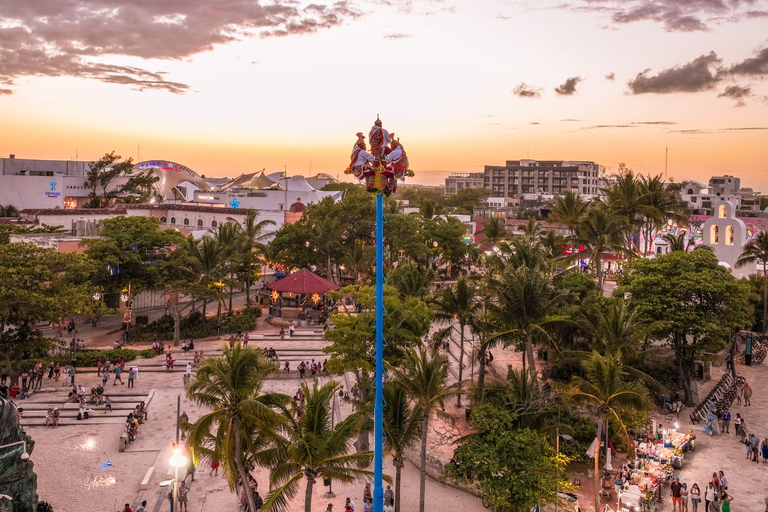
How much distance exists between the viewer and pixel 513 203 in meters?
138

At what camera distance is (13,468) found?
14.6 metres

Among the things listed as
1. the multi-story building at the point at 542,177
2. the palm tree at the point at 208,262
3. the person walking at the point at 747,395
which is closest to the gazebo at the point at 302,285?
A: the palm tree at the point at 208,262

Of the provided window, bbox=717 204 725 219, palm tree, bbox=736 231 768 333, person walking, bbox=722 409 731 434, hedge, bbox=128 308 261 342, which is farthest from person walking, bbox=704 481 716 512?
window, bbox=717 204 725 219

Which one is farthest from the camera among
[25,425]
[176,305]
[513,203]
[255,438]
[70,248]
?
[513,203]

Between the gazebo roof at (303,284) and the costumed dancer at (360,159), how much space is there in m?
30.2

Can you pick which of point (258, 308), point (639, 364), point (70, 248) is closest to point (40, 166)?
point (70, 248)

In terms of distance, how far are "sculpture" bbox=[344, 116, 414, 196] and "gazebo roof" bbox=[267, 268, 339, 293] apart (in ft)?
99.4

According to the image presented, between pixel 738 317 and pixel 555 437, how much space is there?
14.5 meters

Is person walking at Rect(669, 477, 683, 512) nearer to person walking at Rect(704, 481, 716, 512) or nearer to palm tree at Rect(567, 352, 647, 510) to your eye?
person walking at Rect(704, 481, 716, 512)

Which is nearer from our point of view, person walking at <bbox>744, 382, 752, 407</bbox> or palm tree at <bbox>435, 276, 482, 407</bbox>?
palm tree at <bbox>435, 276, 482, 407</bbox>

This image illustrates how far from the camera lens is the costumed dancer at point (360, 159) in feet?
41.1

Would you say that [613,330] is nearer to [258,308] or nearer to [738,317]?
[738,317]

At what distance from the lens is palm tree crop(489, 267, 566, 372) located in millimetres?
25594

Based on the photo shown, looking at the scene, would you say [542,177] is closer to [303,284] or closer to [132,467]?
[303,284]
